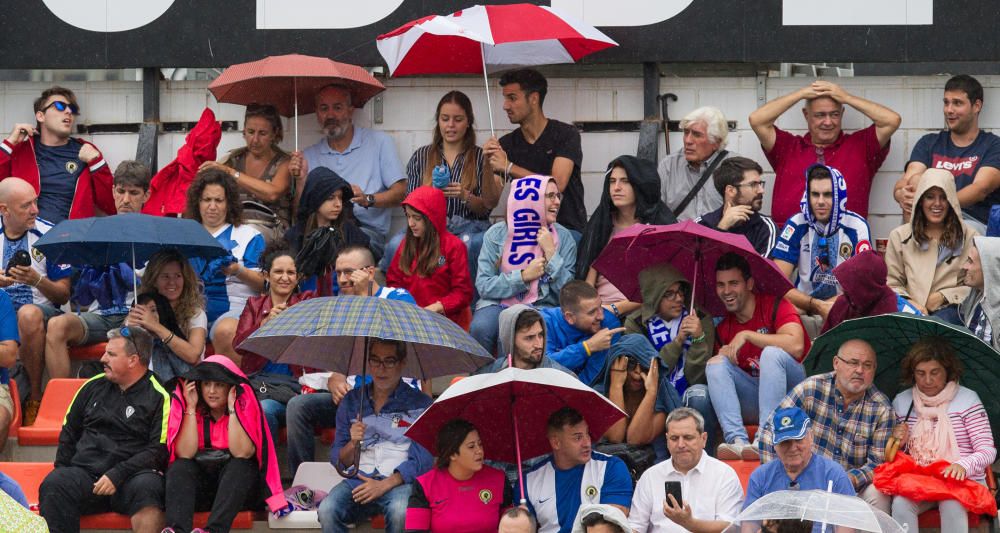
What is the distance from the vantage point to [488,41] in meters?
10.8

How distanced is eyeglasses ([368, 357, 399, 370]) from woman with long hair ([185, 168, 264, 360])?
174 centimetres

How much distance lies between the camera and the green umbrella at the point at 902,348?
28.6 ft

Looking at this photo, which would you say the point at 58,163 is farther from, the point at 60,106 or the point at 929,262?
the point at 929,262

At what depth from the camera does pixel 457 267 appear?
10.5 metres

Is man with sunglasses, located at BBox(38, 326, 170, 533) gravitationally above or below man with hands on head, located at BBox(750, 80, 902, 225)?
below

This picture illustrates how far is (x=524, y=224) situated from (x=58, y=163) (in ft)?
11.0

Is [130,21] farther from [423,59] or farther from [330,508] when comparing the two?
[330,508]

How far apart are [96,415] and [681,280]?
3.29 meters

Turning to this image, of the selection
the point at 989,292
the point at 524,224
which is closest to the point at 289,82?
the point at 524,224

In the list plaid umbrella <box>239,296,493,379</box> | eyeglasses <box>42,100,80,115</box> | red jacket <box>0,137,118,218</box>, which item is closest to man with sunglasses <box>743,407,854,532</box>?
plaid umbrella <box>239,296,493,379</box>

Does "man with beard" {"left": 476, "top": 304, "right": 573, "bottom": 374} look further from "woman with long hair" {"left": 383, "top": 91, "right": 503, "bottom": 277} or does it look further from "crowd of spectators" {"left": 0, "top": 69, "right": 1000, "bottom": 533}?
"woman with long hair" {"left": 383, "top": 91, "right": 503, "bottom": 277}

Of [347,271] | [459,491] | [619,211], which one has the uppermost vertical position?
[619,211]

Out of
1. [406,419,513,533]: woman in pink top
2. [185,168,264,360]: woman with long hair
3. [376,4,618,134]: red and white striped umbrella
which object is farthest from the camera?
[376,4,618,134]: red and white striped umbrella

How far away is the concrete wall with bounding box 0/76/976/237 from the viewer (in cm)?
1162
